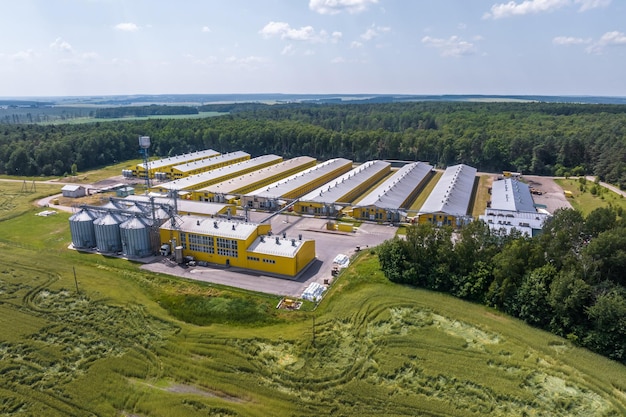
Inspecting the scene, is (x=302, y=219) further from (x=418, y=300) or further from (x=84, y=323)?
(x=84, y=323)

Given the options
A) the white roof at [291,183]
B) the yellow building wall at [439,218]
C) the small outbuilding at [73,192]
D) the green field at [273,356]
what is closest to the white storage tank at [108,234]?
the green field at [273,356]

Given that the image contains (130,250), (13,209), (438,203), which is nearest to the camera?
(130,250)

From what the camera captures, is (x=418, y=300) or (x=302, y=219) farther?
(x=302, y=219)

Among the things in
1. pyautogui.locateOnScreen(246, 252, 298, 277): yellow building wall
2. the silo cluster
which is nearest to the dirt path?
pyautogui.locateOnScreen(246, 252, 298, 277): yellow building wall

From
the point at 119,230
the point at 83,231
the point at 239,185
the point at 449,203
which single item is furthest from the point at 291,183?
the point at 83,231

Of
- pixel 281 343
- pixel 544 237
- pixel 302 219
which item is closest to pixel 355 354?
pixel 281 343

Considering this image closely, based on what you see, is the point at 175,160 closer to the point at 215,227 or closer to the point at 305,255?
the point at 215,227

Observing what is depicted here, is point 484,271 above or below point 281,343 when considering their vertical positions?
above
